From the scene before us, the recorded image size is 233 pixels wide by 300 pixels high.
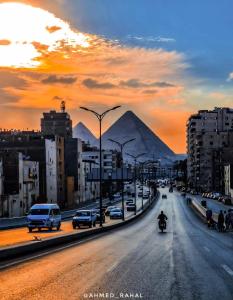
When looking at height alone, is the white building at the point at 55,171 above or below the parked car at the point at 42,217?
above

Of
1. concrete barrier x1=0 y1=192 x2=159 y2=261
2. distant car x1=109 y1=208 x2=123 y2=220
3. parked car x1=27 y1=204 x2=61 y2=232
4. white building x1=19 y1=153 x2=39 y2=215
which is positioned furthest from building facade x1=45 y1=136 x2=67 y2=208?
concrete barrier x1=0 y1=192 x2=159 y2=261

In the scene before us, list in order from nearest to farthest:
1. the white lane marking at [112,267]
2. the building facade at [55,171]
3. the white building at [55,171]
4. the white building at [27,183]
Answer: the white lane marking at [112,267] < the white building at [27,183] < the white building at [55,171] < the building facade at [55,171]

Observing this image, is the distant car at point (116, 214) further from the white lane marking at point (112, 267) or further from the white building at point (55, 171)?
the white lane marking at point (112, 267)

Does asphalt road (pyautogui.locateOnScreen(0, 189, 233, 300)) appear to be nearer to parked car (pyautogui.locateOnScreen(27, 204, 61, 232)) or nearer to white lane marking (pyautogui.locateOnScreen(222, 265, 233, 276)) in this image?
white lane marking (pyautogui.locateOnScreen(222, 265, 233, 276))

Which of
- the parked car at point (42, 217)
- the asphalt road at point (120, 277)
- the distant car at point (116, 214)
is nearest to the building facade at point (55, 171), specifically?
the distant car at point (116, 214)

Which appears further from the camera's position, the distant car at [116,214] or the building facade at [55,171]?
the building facade at [55,171]

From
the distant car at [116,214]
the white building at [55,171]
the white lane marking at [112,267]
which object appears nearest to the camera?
the white lane marking at [112,267]

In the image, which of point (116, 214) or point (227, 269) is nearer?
point (227, 269)

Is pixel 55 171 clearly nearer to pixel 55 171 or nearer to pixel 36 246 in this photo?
pixel 55 171

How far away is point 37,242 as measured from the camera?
27.0 m

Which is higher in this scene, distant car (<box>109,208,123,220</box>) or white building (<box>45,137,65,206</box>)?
white building (<box>45,137,65,206</box>)

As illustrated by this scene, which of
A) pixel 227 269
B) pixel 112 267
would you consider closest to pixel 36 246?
pixel 112 267

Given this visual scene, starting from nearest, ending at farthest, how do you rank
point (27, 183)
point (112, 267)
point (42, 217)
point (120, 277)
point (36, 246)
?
point (120, 277), point (112, 267), point (36, 246), point (42, 217), point (27, 183)

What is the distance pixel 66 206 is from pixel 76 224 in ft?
244
